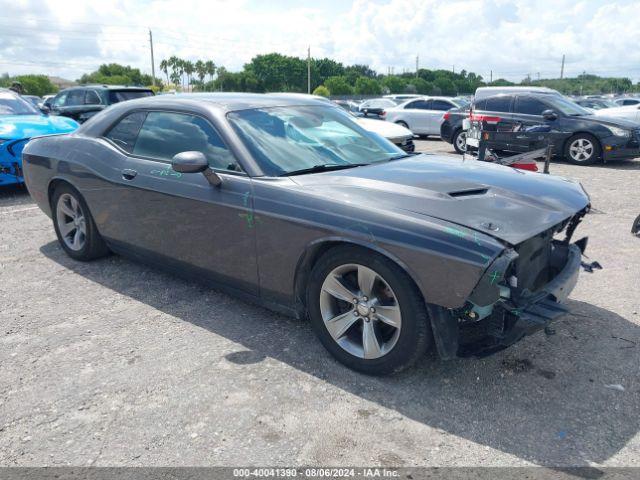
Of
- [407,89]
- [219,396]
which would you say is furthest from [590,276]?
[407,89]

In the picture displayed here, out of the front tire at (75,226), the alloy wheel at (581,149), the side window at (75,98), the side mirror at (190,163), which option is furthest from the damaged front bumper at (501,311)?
the side window at (75,98)

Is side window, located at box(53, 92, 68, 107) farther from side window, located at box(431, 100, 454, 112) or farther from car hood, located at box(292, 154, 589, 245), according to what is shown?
car hood, located at box(292, 154, 589, 245)

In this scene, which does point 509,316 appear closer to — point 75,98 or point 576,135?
point 576,135

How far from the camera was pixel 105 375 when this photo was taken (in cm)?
310

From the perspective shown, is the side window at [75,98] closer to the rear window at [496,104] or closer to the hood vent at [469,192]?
the rear window at [496,104]

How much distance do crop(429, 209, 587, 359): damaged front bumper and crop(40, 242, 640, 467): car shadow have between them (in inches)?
12.2

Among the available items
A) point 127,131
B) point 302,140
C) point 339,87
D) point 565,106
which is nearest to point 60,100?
point 127,131

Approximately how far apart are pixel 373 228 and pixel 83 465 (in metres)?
1.74

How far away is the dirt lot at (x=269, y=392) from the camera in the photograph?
2.46 metres

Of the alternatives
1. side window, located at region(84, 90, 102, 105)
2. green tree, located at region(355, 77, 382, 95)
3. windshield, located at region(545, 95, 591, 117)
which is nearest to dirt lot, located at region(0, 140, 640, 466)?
windshield, located at region(545, 95, 591, 117)

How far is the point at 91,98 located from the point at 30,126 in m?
5.90

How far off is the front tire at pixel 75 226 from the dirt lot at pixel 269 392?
2.19 feet

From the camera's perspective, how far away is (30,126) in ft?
25.7

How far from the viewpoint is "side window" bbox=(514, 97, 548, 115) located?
38.7 ft
